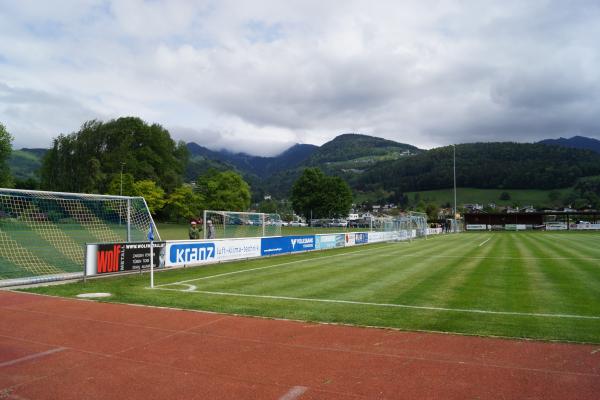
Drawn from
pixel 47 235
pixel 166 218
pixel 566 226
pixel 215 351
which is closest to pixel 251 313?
pixel 215 351

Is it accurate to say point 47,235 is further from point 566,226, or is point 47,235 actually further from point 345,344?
point 566,226

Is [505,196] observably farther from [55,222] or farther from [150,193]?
[55,222]

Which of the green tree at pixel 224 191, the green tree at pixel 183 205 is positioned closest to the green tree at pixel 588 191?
the green tree at pixel 224 191

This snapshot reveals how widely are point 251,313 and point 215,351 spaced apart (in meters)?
2.86

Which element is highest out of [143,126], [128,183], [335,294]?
[143,126]

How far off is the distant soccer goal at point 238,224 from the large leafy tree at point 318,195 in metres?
77.2

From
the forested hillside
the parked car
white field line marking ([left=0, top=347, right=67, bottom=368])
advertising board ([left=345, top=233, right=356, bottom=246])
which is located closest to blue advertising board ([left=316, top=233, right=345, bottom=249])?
advertising board ([left=345, top=233, right=356, bottom=246])

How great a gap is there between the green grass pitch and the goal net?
3615mm

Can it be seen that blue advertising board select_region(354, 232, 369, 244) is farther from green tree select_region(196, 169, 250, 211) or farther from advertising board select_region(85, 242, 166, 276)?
green tree select_region(196, 169, 250, 211)

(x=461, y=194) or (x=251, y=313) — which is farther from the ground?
(x=461, y=194)

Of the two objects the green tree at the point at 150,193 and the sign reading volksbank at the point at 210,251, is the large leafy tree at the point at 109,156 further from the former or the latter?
the sign reading volksbank at the point at 210,251

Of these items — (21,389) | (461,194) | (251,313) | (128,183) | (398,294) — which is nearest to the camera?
(21,389)

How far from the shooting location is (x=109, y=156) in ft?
249

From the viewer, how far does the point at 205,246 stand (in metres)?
19.9
